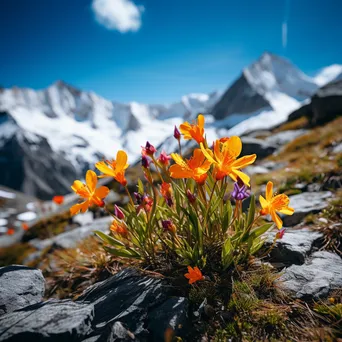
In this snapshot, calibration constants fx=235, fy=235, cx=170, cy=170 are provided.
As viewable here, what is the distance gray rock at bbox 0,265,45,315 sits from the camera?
2227 mm

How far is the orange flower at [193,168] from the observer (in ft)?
6.16

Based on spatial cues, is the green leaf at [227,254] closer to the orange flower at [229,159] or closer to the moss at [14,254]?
the orange flower at [229,159]

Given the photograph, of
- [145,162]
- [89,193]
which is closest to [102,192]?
[89,193]

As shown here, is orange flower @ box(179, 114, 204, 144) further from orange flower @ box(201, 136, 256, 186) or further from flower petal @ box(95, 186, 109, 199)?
flower petal @ box(95, 186, 109, 199)

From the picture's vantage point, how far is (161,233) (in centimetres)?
262

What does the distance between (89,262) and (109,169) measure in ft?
6.23

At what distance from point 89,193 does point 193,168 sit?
1.09m

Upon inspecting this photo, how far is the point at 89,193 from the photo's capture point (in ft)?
7.64

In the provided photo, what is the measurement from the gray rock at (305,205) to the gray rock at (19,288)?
11.6ft

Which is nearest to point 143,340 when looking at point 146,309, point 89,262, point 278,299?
point 146,309

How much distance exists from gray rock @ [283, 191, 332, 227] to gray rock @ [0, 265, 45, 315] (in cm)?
355

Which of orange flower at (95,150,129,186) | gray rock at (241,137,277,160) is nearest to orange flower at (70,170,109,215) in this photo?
orange flower at (95,150,129,186)

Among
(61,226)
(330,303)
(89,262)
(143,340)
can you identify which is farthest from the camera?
(61,226)

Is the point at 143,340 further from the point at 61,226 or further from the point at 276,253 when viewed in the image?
the point at 61,226
